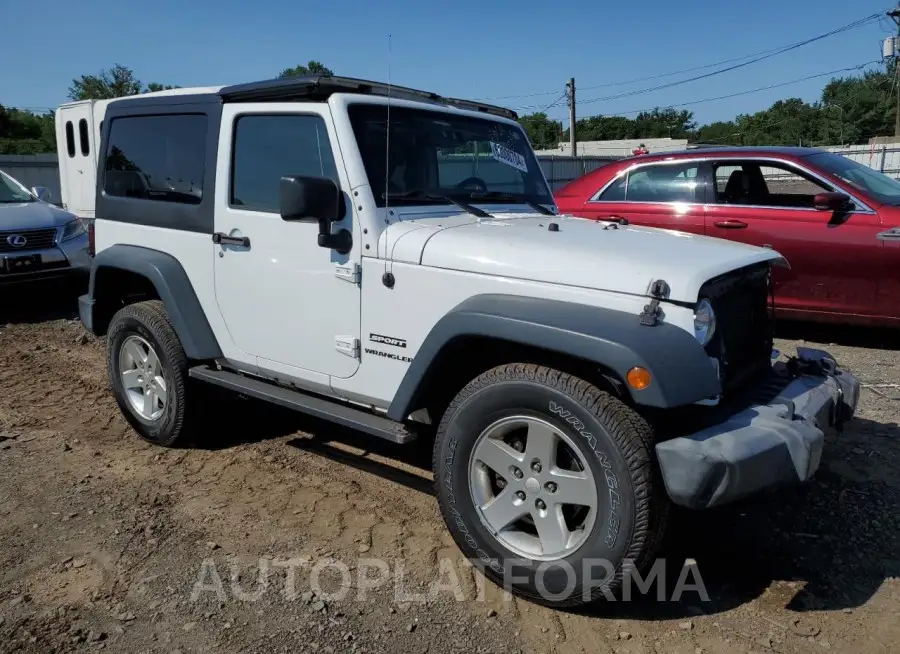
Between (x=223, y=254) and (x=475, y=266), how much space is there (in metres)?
1.61

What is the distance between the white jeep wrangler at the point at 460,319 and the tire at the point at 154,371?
0.06 ft

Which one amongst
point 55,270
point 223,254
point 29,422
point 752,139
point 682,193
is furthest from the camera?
point 752,139

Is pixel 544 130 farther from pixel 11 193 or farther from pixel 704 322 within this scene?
pixel 704 322

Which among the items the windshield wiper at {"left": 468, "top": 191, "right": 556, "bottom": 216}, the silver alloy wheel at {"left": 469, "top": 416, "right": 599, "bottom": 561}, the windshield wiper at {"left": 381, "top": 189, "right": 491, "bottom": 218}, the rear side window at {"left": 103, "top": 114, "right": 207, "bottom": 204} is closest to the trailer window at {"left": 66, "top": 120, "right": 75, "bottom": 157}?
the rear side window at {"left": 103, "top": 114, "right": 207, "bottom": 204}

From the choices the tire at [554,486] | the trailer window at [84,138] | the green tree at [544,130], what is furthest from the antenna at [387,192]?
the green tree at [544,130]

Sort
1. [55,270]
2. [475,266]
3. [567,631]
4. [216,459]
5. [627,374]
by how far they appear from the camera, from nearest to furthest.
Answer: [627,374] → [567,631] → [475,266] → [216,459] → [55,270]

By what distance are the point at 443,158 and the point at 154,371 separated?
2.22 m

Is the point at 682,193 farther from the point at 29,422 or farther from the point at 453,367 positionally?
the point at 29,422

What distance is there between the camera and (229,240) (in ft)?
12.6

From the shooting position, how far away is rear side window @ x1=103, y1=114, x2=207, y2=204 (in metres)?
4.11

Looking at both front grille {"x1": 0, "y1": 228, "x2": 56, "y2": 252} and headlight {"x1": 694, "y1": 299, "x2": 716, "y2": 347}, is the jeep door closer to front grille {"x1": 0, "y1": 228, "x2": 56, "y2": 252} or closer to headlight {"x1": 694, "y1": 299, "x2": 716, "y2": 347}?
headlight {"x1": 694, "y1": 299, "x2": 716, "y2": 347}

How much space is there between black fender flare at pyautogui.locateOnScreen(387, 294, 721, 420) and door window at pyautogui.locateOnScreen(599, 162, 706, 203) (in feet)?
14.9

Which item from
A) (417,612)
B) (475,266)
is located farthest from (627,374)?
(417,612)

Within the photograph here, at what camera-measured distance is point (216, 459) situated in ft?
14.3
